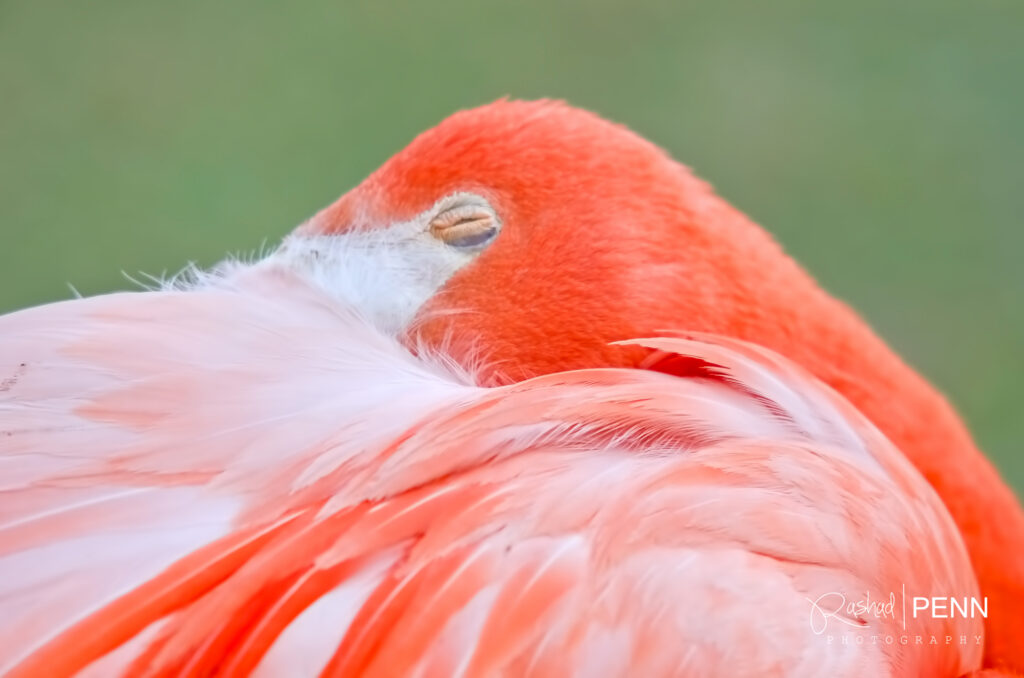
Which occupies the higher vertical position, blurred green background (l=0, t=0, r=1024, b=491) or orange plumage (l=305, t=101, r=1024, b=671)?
blurred green background (l=0, t=0, r=1024, b=491)

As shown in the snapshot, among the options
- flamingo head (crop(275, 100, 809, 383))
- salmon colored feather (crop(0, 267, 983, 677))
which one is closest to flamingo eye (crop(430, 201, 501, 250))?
flamingo head (crop(275, 100, 809, 383))

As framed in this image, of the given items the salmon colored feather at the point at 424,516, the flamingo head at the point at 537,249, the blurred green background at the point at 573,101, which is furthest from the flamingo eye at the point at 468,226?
the blurred green background at the point at 573,101

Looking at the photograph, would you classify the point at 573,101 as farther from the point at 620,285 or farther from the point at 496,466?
the point at 496,466

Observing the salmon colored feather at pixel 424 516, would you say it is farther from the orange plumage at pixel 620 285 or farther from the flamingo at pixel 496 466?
the orange plumage at pixel 620 285

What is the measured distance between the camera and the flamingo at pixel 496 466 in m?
0.53

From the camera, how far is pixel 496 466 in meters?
0.60

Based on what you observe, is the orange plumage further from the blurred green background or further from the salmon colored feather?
the blurred green background

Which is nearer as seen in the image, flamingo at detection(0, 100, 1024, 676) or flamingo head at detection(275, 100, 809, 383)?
flamingo at detection(0, 100, 1024, 676)

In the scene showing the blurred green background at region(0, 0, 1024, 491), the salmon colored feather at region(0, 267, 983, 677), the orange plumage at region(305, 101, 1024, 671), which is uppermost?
the blurred green background at region(0, 0, 1024, 491)

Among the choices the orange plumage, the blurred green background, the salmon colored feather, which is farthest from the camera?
the blurred green background

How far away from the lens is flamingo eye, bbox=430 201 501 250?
85 centimetres

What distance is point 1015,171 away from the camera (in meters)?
1.91

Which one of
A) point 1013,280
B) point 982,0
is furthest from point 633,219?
point 982,0

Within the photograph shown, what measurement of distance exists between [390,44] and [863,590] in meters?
1.69
